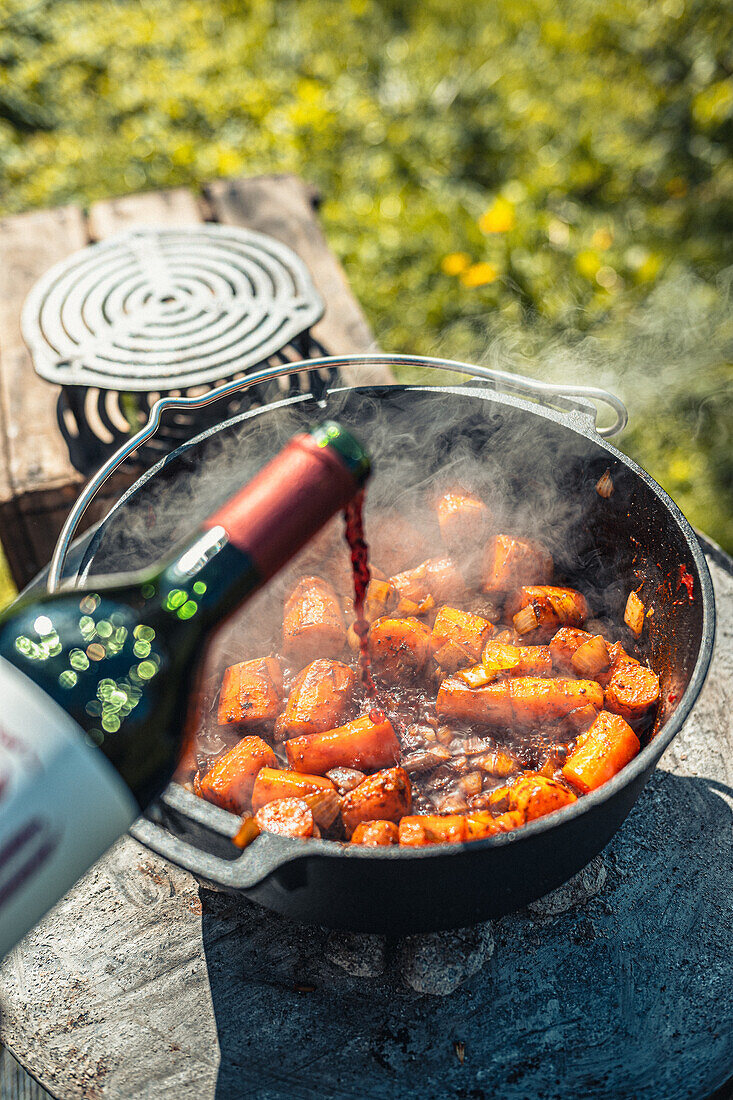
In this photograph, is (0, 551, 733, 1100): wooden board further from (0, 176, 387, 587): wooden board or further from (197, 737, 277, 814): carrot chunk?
(0, 176, 387, 587): wooden board

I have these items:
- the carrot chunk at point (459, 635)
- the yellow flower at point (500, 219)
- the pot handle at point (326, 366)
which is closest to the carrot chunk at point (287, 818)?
the carrot chunk at point (459, 635)

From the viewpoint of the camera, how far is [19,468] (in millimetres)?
3170

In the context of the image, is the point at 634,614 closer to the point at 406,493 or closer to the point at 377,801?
the point at 406,493

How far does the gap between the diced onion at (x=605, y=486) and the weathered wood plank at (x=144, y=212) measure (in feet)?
9.73

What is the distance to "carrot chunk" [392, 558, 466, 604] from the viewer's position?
228 cm

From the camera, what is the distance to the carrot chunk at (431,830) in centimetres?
160

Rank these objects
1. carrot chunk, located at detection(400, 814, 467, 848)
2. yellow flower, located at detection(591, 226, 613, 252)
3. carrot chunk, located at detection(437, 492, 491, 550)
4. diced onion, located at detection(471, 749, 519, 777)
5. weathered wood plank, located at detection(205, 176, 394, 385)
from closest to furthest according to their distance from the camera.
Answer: carrot chunk, located at detection(400, 814, 467, 848) < diced onion, located at detection(471, 749, 519, 777) < carrot chunk, located at detection(437, 492, 491, 550) < weathered wood plank, located at detection(205, 176, 394, 385) < yellow flower, located at detection(591, 226, 613, 252)

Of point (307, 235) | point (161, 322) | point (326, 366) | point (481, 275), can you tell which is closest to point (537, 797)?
point (326, 366)

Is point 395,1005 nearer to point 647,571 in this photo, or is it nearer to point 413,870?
point 413,870

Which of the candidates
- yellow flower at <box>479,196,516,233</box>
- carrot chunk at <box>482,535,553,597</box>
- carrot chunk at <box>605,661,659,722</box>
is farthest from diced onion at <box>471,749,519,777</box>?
yellow flower at <box>479,196,516,233</box>

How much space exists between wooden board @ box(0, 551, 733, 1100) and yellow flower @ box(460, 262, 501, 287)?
3390mm

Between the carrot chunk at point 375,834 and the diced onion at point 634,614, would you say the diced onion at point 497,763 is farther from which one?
the diced onion at point 634,614

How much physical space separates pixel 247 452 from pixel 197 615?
1.07 meters

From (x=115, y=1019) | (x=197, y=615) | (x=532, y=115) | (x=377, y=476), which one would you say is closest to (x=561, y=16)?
(x=532, y=115)
